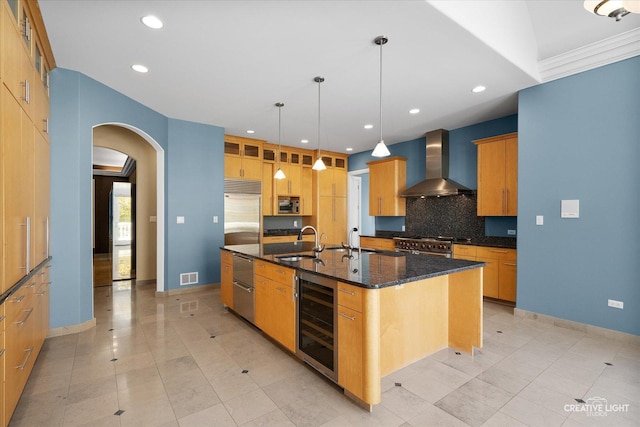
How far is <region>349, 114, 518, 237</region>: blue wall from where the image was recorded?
4.93 meters

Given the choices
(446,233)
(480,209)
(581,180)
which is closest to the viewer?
Answer: (581,180)

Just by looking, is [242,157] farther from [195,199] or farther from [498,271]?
[498,271]

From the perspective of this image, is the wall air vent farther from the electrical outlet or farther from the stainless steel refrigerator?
the electrical outlet

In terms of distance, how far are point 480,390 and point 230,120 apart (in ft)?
15.8

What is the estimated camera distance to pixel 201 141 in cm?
532

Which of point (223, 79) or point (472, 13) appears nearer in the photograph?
point (472, 13)

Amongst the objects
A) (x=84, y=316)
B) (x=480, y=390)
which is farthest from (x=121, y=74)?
(x=480, y=390)

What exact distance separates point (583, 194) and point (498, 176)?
1.31 meters

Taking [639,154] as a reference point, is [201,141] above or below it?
above

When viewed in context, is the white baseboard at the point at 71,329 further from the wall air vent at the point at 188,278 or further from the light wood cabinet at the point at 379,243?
the light wood cabinet at the point at 379,243

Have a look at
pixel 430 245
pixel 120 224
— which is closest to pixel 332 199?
pixel 430 245

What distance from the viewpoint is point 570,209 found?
11.4ft

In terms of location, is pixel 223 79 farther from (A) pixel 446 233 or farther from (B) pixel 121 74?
(A) pixel 446 233

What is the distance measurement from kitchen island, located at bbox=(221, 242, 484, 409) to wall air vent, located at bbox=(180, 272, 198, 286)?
240 cm
